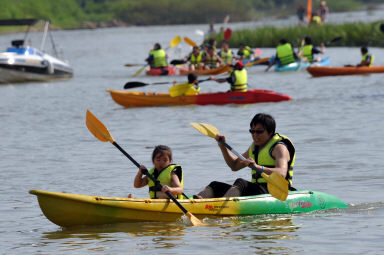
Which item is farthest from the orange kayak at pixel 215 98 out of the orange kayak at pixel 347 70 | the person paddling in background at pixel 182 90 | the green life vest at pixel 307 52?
the green life vest at pixel 307 52

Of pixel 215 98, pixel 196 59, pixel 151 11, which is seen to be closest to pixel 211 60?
pixel 196 59

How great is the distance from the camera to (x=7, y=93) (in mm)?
26156

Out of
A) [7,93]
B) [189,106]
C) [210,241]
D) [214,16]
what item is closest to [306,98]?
[189,106]

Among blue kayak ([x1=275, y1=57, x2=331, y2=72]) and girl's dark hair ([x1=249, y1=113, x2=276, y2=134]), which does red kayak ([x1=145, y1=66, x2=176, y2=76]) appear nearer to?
blue kayak ([x1=275, y1=57, x2=331, y2=72])

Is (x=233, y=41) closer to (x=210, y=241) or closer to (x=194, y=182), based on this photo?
(x=194, y=182)

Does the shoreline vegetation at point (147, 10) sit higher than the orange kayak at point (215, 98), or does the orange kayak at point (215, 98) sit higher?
the shoreline vegetation at point (147, 10)

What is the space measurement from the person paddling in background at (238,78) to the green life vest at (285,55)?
883 cm

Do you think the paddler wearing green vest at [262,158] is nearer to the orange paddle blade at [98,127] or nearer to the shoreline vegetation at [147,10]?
the orange paddle blade at [98,127]

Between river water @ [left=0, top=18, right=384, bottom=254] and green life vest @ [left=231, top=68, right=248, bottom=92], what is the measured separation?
460 mm

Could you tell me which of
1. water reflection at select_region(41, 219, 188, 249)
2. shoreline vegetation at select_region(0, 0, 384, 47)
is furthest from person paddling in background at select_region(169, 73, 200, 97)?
shoreline vegetation at select_region(0, 0, 384, 47)

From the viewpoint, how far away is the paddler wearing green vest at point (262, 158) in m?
8.28

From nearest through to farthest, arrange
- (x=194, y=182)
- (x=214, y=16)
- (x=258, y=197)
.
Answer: (x=258, y=197)
(x=194, y=182)
(x=214, y=16)

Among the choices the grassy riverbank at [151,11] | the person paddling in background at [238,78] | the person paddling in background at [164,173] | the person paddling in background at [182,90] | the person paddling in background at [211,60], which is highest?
the grassy riverbank at [151,11]

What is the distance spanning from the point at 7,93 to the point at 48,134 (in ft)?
33.2
